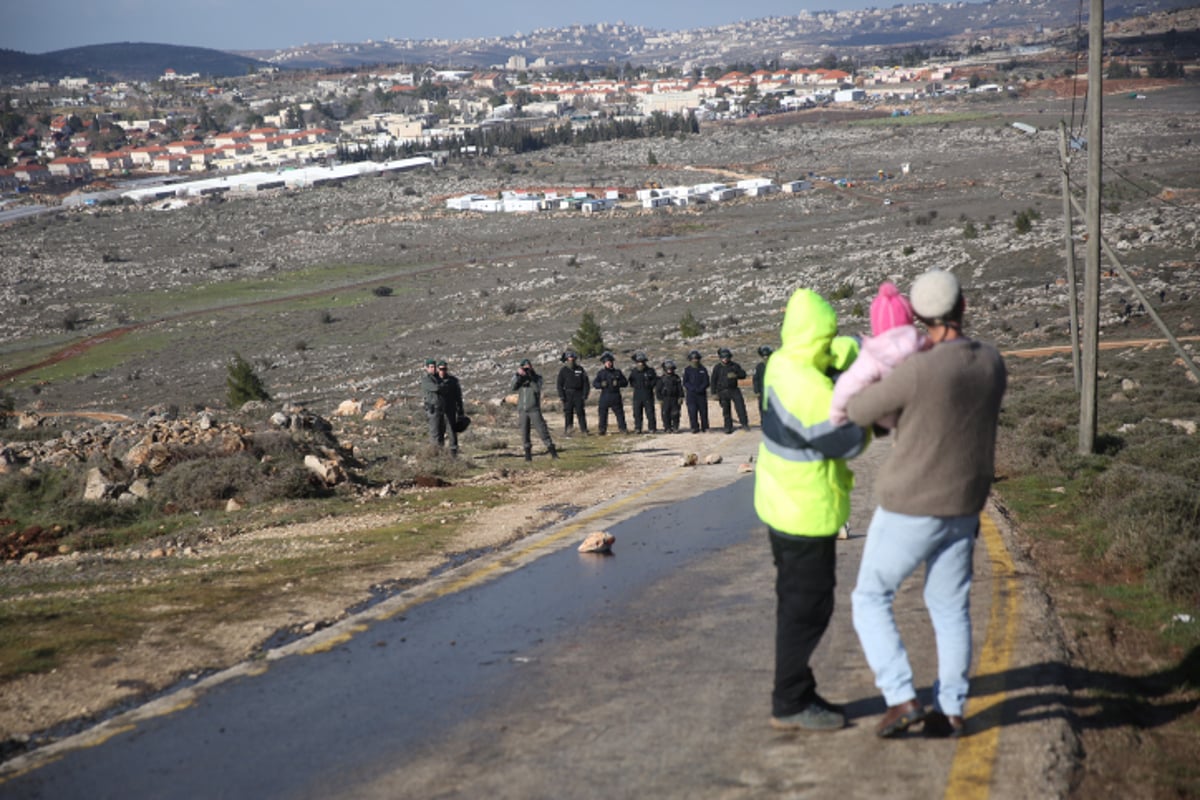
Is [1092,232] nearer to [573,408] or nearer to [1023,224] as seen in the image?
[573,408]

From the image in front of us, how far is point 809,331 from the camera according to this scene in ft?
16.0

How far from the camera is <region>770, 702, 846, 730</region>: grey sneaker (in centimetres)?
509

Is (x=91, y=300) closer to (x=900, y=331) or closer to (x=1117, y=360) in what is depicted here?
(x=1117, y=360)

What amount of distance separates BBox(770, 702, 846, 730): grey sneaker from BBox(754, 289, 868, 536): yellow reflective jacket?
2.62 feet

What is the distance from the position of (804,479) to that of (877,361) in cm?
59

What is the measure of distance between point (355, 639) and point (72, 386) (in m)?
49.9

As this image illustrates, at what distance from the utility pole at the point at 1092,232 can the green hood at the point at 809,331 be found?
1064 centimetres

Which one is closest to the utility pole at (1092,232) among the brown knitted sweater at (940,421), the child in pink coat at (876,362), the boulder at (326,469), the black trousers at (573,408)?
the boulder at (326,469)

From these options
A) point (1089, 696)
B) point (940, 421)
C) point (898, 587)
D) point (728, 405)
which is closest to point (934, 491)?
point (940, 421)

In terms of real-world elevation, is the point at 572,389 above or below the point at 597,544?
below

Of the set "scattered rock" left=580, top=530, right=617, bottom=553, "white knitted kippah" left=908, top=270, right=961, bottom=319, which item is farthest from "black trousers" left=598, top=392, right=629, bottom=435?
"white knitted kippah" left=908, top=270, right=961, bottom=319

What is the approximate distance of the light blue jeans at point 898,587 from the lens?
4.75 meters

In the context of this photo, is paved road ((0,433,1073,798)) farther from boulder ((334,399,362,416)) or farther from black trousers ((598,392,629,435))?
boulder ((334,399,362,416))

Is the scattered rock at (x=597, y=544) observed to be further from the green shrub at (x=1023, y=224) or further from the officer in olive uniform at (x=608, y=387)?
the green shrub at (x=1023, y=224)
